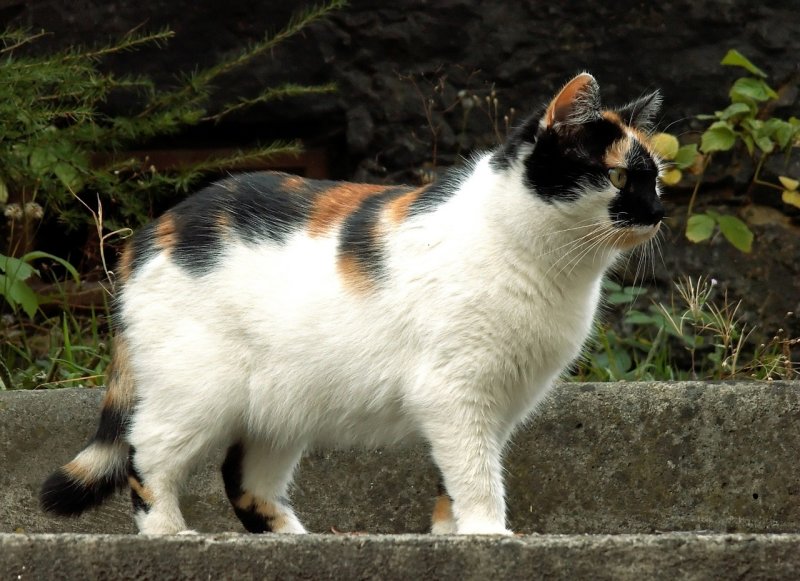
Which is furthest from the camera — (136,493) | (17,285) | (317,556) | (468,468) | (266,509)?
(17,285)

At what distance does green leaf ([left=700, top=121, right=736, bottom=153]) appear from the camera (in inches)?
181

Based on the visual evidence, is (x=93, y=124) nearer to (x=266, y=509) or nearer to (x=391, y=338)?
(x=266, y=509)

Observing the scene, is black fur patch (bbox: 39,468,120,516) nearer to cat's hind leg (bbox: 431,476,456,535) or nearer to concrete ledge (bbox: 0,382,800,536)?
concrete ledge (bbox: 0,382,800,536)

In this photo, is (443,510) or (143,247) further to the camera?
(143,247)

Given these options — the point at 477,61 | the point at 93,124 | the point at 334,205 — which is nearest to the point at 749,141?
the point at 477,61

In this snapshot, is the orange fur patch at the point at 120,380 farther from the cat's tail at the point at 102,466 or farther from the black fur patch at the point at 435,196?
the black fur patch at the point at 435,196

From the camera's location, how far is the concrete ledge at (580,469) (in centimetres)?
340

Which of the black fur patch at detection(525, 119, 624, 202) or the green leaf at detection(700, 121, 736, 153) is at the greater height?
the black fur patch at detection(525, 119, 624, 202)

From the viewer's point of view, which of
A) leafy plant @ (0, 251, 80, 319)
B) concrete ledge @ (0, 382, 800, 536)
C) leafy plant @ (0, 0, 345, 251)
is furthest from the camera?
leafy plant @ (0, 0, 345, 251)

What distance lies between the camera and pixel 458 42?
492 cm

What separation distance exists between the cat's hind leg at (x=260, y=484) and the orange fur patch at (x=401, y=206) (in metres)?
0.69

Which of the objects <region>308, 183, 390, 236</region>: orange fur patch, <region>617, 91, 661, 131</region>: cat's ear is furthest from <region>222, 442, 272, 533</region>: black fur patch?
<region>617, 91, 661, 131</region>: cat's ear

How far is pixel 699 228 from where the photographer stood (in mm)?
4531

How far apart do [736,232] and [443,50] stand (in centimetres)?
140
